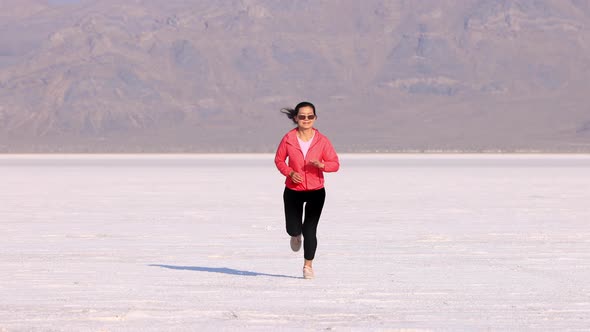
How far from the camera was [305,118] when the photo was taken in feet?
32.0

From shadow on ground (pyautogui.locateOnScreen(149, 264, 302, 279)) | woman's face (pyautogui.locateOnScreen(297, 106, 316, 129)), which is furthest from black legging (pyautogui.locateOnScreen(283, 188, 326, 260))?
shadow on ground (pyautogui.locateOnScreen(149, 264, 302, 279))

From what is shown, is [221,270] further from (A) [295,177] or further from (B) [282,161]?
(A) [295,177]

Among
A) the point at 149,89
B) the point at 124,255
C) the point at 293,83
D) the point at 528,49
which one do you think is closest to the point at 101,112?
the point at 149,89

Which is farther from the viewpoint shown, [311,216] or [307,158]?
[311,216]

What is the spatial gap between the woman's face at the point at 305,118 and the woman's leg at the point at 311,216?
56 cm

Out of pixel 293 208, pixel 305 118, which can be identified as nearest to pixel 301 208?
pixel 293 208

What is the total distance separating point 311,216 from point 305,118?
2.73ft

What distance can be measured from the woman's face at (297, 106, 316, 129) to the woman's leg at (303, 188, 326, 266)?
1.83ft

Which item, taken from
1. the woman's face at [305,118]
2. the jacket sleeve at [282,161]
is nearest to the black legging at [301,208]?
the jacket sleeve at [282,161]

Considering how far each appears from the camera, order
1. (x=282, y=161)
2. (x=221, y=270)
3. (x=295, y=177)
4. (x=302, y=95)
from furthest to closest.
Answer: (x=302, y=95) → (x=221, y=270) → (x=282, y=161) → (x=295, y=177)

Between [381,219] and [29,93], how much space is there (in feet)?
566

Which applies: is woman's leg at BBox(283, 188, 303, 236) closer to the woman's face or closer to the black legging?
the black legging

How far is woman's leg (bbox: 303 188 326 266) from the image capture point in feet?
32.2

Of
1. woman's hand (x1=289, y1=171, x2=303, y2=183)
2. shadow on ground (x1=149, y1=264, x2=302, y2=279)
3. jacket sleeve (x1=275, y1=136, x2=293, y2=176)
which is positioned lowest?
shadow on ground (x1=149, y1=264, x2=302, y2=279)
